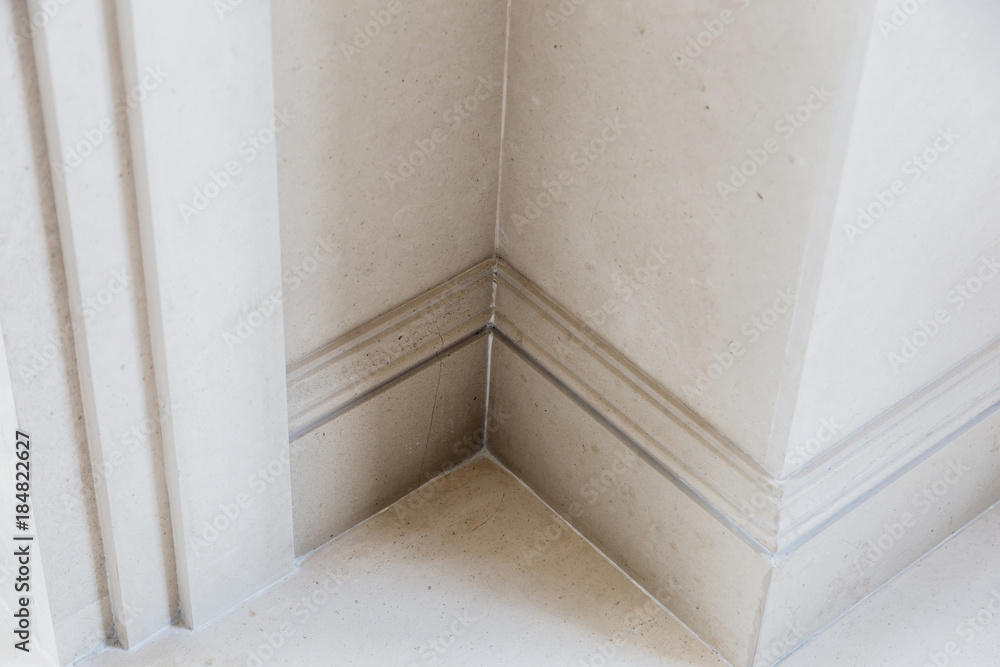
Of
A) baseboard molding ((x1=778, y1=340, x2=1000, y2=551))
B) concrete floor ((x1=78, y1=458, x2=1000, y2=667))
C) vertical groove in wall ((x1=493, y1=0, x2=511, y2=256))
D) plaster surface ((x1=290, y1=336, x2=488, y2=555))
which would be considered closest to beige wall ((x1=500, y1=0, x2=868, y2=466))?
vertical groove in wall ((x1=493, y1=0, x2=511, y2=256))

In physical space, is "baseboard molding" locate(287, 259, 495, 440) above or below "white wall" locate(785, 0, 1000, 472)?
below

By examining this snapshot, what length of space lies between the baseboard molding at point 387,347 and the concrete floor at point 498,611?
32 centimetres

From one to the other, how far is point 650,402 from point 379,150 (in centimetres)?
64

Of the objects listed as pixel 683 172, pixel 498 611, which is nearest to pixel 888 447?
pixel 683 172

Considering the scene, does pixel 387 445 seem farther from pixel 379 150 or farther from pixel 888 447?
pixel 888 447

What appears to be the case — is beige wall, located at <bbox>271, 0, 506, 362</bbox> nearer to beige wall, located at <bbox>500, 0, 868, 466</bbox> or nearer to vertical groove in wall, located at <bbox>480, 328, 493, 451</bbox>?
beige wall, located at <bbox>500, 0, 868, 466</bbox>

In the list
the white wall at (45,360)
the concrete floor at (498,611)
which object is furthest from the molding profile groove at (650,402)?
the white wall at (45,360)

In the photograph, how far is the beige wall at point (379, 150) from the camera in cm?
186

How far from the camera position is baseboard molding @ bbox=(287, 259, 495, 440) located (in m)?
2.12

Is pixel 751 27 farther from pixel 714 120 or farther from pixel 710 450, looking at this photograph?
pixel 710 450

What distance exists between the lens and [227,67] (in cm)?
165

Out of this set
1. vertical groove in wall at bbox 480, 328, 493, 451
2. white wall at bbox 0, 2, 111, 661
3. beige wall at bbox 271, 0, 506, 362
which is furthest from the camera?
vertical groove in wall at bbox 480, 328, 493, 451

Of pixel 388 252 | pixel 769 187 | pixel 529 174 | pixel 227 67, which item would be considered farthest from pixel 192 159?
pixel 769 187

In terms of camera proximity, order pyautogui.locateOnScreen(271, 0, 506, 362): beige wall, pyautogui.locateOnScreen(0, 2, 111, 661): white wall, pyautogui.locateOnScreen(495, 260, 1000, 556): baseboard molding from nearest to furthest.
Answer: pyautogui.locateOnScreen(0, 2, 111, 661): white wall
pyautogui.locateOnScreen(271, 0, 506, 362): beige wall
pyautogui.locateOnScreen(495, 260, 1000, 556): baseboard molding
